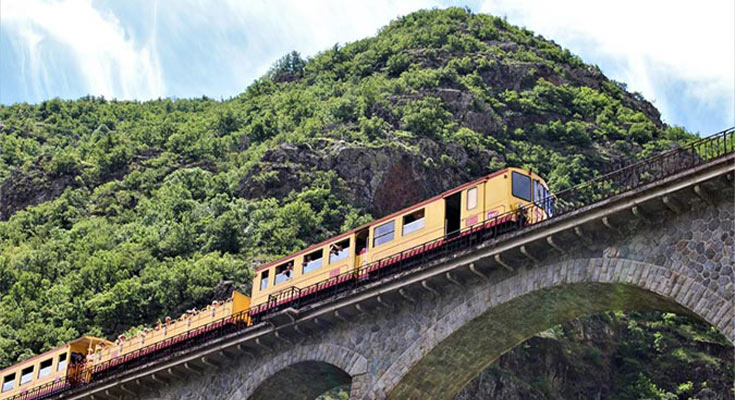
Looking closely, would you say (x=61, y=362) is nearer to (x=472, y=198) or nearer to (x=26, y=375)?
(x=26, y=375)

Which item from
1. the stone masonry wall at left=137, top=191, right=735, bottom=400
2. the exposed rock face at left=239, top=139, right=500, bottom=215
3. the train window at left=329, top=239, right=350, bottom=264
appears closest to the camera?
the stone masonry wall at left=137, top=191, right=735, bottom=400

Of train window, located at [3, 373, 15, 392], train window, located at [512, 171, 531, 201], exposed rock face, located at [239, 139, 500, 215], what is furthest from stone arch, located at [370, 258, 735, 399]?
exposed rock face, located at [239, 139, 500, 215]

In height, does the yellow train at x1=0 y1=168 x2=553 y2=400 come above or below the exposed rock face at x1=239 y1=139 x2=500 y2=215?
below

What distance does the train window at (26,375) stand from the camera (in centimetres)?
5400

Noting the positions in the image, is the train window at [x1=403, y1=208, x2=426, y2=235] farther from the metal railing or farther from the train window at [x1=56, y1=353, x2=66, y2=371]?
the train window at [x1=56, y1=353, x2=66, y2=371]

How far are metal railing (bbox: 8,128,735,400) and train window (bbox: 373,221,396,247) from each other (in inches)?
45.3

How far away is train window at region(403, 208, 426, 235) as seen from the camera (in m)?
40.4

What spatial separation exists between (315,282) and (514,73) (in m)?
69.2

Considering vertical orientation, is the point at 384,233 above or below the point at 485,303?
above

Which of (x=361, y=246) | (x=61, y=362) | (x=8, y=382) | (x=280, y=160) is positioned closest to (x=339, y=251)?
(x=361, y=246)

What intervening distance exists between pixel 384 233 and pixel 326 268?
3219 mm

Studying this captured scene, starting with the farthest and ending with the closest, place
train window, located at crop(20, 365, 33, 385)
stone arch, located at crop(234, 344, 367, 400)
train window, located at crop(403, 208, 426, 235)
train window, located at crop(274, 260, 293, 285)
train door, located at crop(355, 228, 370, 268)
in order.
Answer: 1. train window, located at crop(20, 365, 33, 385)
2. train window, located at crop(274, 260, 293, 285)
3. train door, located at crop(355, 228, 370, 268)
4. stone arch, located at crop(234, 344, 367, 400)
5. train window, located at crop(403, 208, 426, 235)

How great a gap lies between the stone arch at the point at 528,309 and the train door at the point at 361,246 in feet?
17.1

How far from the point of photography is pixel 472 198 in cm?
3912
